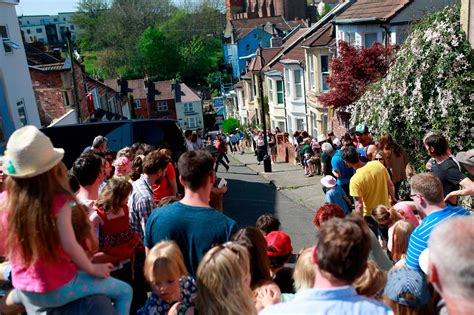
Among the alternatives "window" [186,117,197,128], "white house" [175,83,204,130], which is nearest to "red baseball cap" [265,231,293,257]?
"white house" [175,83,204,130]

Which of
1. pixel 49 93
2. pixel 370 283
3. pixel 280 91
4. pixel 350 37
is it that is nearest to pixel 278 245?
pixel 370 283

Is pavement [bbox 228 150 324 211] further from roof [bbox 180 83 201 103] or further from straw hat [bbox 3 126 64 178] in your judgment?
roof [bbox 180 83 201 103]

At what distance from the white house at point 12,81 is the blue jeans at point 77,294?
44.8 feet

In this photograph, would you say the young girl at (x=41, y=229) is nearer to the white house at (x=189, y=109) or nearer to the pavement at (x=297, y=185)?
the pavement at (x=297, y=185)

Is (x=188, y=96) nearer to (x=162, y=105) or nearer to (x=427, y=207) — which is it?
(x=162, y=105)

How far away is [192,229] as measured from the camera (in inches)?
139

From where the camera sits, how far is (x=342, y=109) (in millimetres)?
19750

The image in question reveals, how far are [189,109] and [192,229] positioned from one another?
62.7 metres

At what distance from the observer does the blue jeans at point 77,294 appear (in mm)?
2889

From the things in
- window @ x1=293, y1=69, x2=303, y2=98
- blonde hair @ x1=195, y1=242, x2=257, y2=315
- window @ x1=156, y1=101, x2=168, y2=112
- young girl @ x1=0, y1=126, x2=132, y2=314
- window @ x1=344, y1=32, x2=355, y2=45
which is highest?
window @ x1=344, y1=32, x2=355, y2=45

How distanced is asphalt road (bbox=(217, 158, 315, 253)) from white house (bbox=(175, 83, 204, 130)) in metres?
50.0

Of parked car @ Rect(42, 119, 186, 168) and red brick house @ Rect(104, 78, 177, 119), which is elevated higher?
parked car @ Rect(42, 119, 186, 168)

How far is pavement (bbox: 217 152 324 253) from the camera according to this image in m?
9.89

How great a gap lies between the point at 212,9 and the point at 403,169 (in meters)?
101
